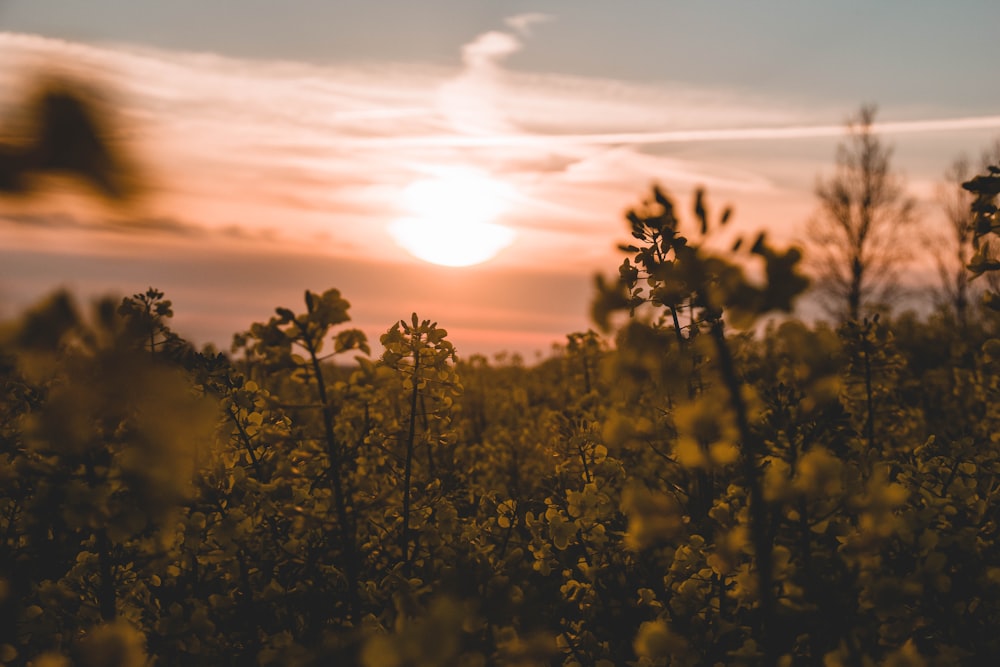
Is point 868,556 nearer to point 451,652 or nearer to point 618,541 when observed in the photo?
point 451,652

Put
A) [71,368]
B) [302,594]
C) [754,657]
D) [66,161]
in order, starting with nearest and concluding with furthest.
→ 1. [66,161]
2. [71,368]
3. [754,657]
4. [302,594]

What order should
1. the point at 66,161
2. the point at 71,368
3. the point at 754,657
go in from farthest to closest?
the point at 754,657 < the point at 71,368 < the point at 66,161

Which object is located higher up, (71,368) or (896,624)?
(71,368)

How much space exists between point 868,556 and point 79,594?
3.72m

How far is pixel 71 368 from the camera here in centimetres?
218

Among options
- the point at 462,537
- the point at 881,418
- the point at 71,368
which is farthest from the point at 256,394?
the point at 881,418

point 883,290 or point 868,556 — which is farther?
point 883,290

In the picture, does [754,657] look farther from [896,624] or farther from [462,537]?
[462,537]

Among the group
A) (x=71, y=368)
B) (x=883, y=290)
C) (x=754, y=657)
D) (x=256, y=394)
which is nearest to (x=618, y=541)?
(x=754, y=657)

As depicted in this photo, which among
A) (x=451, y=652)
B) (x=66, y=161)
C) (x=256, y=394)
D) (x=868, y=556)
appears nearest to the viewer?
(x=66, y=161)

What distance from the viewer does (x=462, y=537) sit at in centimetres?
401

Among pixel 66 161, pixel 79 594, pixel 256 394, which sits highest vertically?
pixel 66 161

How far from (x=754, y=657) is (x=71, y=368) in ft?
8.05

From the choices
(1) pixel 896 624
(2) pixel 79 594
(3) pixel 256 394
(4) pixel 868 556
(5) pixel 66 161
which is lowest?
(2) pixel 79 594
